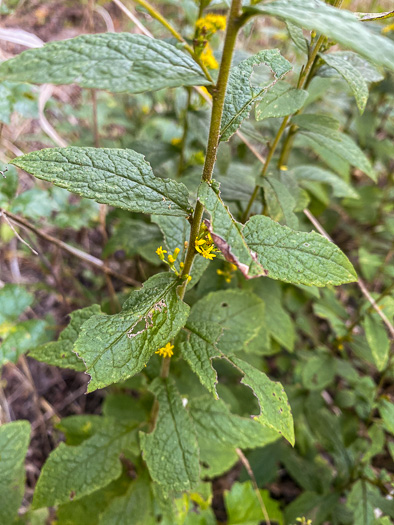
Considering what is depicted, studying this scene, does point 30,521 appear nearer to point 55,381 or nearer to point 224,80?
point 55,381

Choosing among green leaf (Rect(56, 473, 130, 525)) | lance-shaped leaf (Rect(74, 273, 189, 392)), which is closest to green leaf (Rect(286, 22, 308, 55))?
lance-shaped leaf (Rect(74, 273, 189, 392))

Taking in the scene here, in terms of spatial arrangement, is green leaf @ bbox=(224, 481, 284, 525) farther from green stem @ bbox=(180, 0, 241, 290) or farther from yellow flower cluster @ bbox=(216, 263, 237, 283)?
green stem @ bbox=(180, 0, 241, 290)

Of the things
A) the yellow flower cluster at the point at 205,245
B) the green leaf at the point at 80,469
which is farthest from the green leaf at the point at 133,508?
the yellow flower cluster at the point at 205,245

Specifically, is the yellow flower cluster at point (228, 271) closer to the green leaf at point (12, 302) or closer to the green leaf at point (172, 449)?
the green leaf at point (172, 449)

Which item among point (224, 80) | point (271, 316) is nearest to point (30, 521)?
point (271, 316)

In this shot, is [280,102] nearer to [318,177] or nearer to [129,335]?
[318,177]
